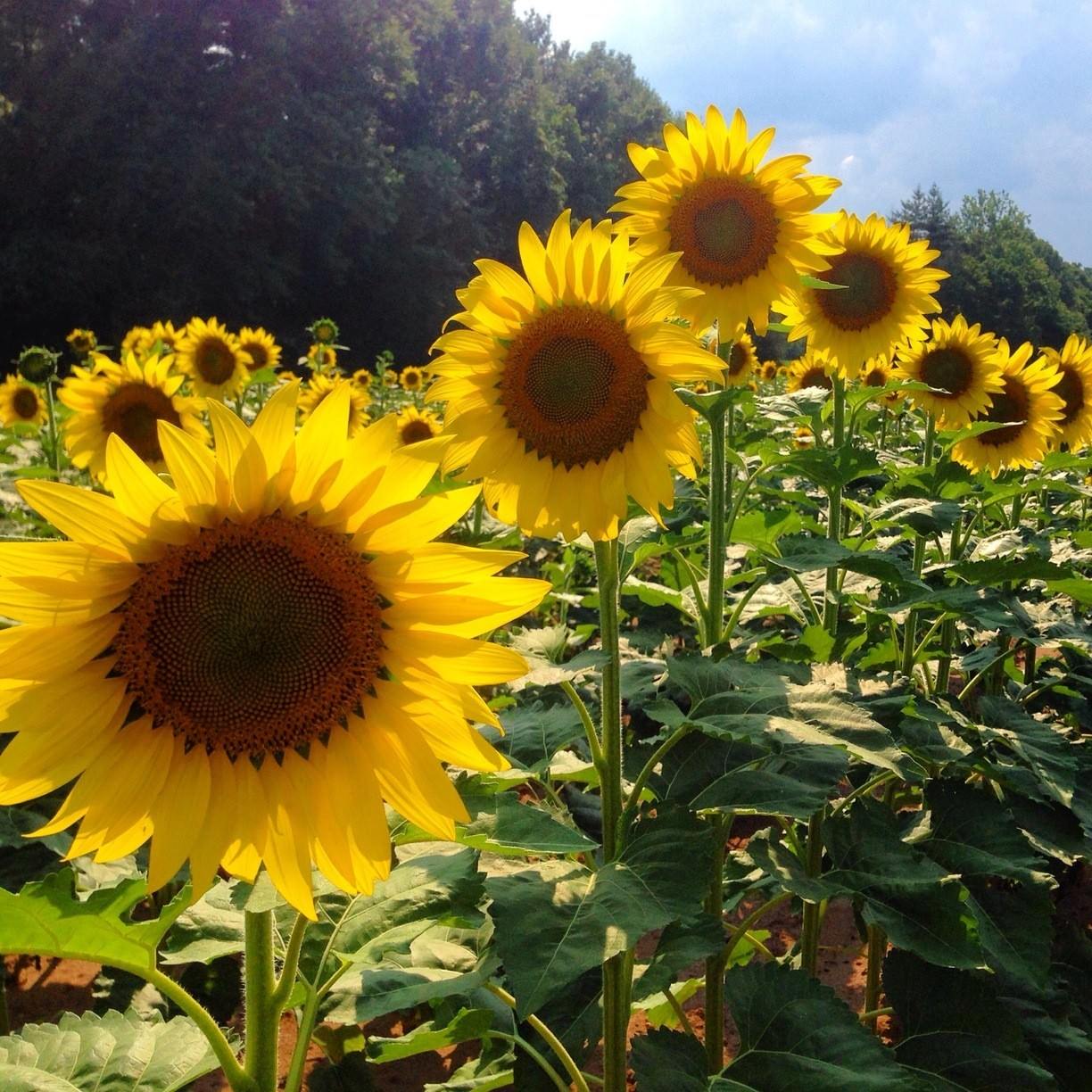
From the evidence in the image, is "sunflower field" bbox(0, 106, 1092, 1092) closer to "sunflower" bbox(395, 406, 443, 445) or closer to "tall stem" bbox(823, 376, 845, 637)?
"tall stem" bbox(823, 376, 845, 637)

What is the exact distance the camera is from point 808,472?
2.58 m

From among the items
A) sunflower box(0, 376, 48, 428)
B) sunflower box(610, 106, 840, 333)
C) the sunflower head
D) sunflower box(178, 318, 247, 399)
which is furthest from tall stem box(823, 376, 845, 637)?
sunflower box(0, 376, 48, 428)

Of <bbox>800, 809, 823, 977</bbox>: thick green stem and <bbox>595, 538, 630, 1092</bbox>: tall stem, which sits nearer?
<bbox>595, 538, 630, 1092</bbox>: tall stem

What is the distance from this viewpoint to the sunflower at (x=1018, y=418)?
437cm

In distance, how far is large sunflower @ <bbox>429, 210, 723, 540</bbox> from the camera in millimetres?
1994

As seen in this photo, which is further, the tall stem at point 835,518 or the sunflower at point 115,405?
the sunflower at point 115,405

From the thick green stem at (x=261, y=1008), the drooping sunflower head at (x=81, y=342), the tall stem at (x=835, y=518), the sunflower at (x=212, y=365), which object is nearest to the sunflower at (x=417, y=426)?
the sunflower at (x=212, y=365)

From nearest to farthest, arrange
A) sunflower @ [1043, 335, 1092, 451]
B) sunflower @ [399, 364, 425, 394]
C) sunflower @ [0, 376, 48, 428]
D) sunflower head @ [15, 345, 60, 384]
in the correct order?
1. sunflower @ [1043, 335, 1092, 451]
2. sunflower head @ [15, 345, 60, 384]
3. sunflower @ [0, 376, 48, 428]
4. sunflower @ [399, 364, 425, 394]

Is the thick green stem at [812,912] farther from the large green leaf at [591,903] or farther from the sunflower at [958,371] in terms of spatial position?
the sunflower at [958,371]

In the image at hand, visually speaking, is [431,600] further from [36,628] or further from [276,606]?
[36,628]

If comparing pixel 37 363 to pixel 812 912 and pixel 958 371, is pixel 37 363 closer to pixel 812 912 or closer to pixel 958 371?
pixel 958 371

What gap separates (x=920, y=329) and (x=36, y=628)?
10.7 feet

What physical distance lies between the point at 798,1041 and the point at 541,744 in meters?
0.63

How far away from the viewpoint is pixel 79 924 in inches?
47.4
